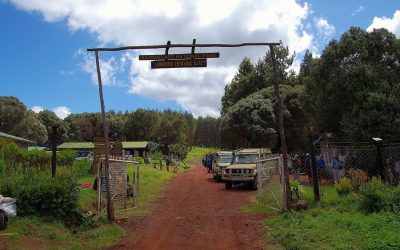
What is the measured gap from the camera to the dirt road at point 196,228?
33.6ft

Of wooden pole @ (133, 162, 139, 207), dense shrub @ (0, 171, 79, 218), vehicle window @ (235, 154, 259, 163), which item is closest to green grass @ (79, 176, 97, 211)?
dense shrub @ (0, 171, 79, 218)

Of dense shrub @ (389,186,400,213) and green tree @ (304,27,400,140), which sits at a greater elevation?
green tree @ (304,27,400,140)

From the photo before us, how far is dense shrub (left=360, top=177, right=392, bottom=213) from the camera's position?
10.9 meters

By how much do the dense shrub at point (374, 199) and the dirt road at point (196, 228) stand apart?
115 inches

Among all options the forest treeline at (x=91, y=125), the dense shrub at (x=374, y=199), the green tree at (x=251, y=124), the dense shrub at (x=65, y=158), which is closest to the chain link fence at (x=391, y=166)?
the dense shrub at (x=374, y=199)

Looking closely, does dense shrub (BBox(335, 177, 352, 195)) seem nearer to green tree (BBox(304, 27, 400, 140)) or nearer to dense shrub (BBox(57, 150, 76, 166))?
green tree (BBox(304, 27, 400, 140))

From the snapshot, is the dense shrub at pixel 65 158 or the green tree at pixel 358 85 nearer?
the dense shrub at pixel 65 158

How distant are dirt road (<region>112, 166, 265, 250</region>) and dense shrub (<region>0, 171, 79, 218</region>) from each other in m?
1.84

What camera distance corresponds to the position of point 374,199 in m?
11.0

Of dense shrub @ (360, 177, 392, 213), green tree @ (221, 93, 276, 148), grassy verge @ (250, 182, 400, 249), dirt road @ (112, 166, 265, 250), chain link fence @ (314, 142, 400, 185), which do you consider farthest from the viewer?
green tree @ (221, 93, 276, 148)

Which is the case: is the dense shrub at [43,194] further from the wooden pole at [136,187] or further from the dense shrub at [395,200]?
the dense shrub at [395,200]

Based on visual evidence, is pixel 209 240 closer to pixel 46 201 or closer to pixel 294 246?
pixel 294 246

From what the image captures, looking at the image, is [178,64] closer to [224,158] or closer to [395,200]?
[395,200]

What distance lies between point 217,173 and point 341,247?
22460 millimetres
